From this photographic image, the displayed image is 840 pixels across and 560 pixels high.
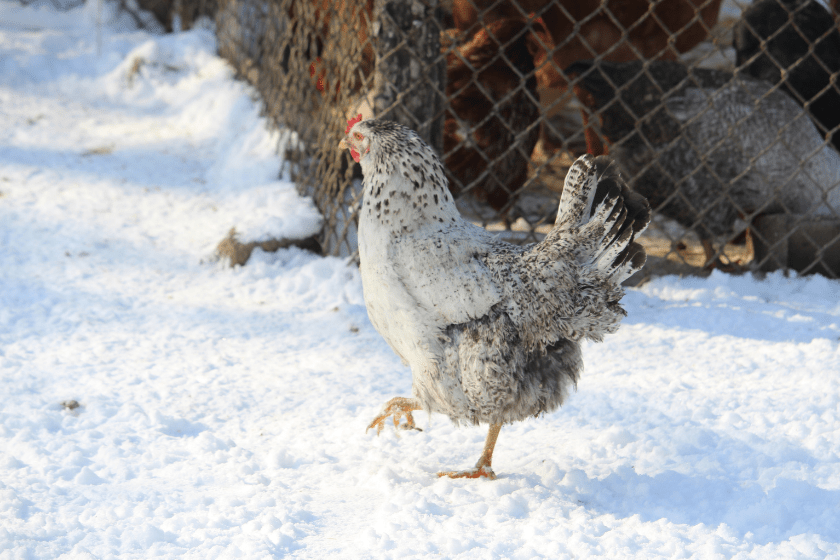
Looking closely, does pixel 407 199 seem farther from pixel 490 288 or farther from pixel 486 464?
pixel 486 464

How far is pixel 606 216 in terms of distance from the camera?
1.66 m

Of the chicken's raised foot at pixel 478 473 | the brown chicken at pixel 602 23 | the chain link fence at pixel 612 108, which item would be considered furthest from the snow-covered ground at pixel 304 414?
the brown chicken at pixel 602 23

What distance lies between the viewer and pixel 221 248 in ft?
10.2

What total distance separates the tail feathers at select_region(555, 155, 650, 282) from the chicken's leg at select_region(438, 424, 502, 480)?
53cm

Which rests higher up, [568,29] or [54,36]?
[568,29]

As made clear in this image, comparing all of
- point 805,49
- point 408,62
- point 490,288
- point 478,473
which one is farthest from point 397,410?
point 805,49

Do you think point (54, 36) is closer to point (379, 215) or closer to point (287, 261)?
point (287, 261)

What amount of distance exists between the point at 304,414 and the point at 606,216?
1.14m

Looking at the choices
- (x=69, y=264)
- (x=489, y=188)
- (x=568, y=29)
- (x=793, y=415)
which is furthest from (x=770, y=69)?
(x=69, y=264)

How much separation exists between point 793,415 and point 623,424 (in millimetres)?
549

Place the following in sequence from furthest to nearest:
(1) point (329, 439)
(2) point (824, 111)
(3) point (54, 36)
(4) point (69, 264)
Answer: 1. (3) point (54, 36)
2. (2) point (824, 111)
3. (4) point (69, 264)
4. (1) point (329, 439)

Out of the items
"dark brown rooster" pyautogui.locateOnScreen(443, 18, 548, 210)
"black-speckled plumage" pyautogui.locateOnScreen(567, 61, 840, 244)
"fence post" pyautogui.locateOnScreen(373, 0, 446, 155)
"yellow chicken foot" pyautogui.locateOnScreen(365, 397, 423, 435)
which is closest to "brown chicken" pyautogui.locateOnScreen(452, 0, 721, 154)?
"dark brown rooster" pyautogui.locateOnScreen(443, 18, 548, 210)

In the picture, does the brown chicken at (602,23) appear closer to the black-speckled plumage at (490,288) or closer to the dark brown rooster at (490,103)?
the dark brown rooster at (490,103)

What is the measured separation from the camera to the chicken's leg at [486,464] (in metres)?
1.78
